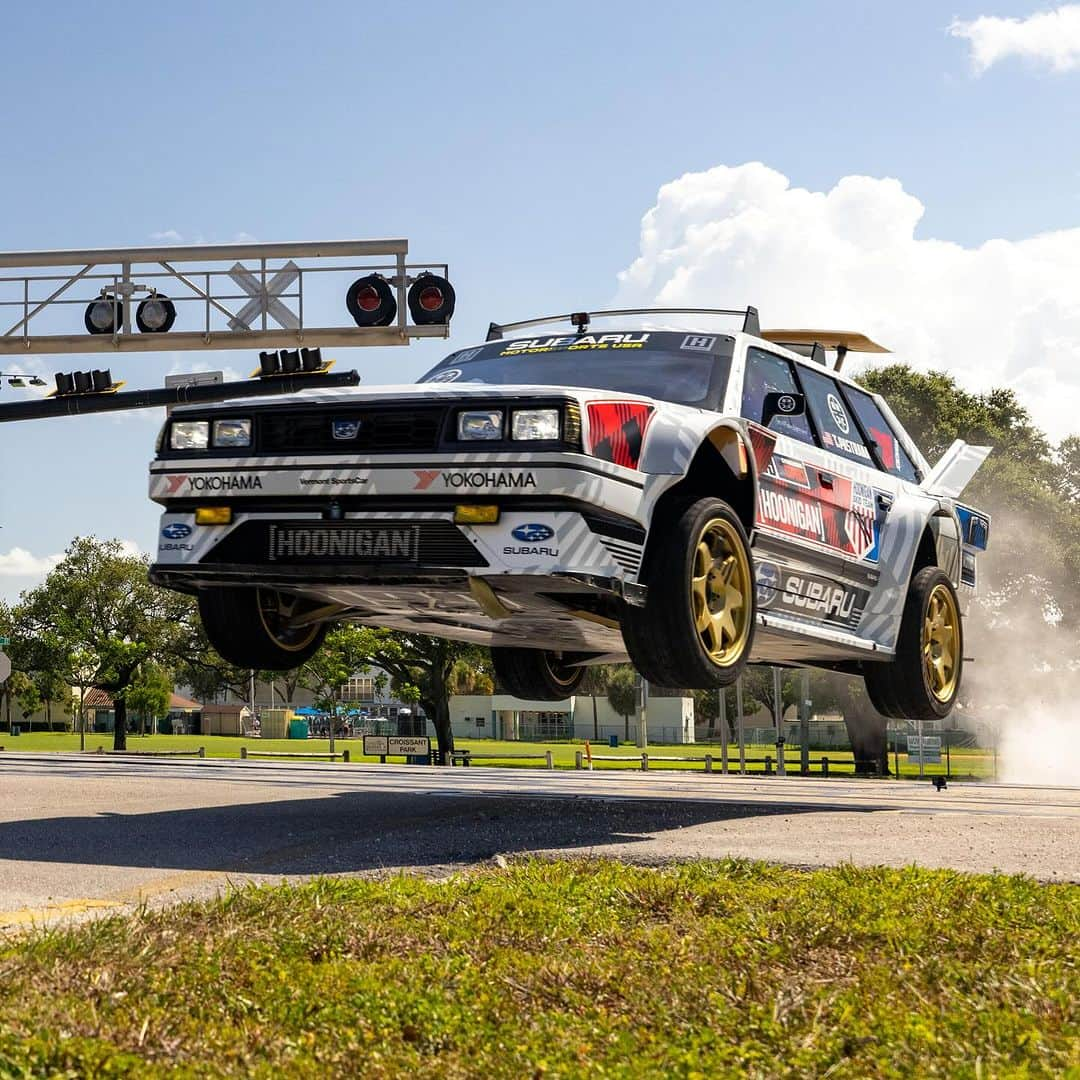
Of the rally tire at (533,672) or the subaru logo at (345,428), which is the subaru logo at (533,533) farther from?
the rally tire at (533,672)

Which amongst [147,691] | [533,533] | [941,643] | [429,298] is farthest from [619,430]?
[147,691]

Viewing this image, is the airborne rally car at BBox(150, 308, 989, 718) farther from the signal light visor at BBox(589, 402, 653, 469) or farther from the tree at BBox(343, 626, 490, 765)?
the tree at BBox(343, 626, 490, 765)

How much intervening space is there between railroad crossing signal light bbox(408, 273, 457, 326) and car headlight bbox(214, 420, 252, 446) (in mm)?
11269

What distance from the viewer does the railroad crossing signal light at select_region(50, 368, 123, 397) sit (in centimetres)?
2050

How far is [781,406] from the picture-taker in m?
8.09

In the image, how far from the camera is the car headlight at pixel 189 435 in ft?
23.6

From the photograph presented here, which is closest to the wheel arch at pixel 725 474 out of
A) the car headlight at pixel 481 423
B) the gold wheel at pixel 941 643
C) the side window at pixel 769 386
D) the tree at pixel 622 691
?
the side window at pixel 769 386

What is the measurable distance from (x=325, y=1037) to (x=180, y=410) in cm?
448

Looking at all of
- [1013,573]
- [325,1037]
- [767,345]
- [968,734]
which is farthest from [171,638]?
[325,1037]

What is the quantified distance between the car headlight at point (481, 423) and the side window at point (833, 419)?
2695 millimetres

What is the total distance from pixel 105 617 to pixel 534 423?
56.3 metres

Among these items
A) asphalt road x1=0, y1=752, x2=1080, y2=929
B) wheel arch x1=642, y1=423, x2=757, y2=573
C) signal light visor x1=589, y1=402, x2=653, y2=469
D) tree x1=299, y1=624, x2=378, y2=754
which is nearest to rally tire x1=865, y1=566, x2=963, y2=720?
asphalt road x1=0, y1=752, x2=1080, y2=929

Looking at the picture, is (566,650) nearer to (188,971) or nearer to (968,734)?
(188,971)

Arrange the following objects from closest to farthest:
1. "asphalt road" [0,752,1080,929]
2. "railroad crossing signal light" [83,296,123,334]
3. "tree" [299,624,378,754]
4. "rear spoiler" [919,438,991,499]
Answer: "asphalt road" [0,752,1080,929] → "rear spoiler" [919,438,991,499] → "railroad crossing signal light" [83,296,123,334] → "tree" [299,624,378,754]
